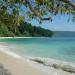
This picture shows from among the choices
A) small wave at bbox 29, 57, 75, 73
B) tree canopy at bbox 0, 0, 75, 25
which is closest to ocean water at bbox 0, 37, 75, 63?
small wave at bbox 29, 57, 75, 73

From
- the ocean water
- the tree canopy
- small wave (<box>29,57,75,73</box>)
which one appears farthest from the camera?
the ocean water

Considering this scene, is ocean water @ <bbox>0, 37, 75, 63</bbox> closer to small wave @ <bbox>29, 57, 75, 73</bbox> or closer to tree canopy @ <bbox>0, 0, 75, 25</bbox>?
small wave @ <bbox>29, 57, 75, 73</bbox>

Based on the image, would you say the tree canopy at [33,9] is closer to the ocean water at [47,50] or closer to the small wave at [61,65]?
the small wave at [61,65]

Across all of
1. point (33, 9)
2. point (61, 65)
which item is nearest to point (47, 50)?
point (61, 65)

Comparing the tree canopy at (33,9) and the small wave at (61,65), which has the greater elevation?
the tree canopy at (33,9)

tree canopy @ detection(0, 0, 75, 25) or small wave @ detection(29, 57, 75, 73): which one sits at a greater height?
tree canopy @ detection(0, 0, 75, 25)

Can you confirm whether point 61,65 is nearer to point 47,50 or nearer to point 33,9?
point 33,9

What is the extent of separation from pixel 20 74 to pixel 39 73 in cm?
94

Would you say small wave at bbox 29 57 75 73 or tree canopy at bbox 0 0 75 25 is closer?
tree canopy at bbox 0 0 75 25

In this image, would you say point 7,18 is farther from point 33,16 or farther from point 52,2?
point 52,2

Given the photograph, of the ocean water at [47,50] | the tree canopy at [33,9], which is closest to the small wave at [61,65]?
the ocean water at [47,50]

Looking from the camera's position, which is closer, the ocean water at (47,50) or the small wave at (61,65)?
the small wave at (61,65)

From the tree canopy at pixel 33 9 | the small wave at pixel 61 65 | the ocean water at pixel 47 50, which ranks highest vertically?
the tree canopy at pixel 33 9

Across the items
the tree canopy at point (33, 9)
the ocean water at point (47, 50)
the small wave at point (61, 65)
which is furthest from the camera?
the ocean water at point (47, 50)
